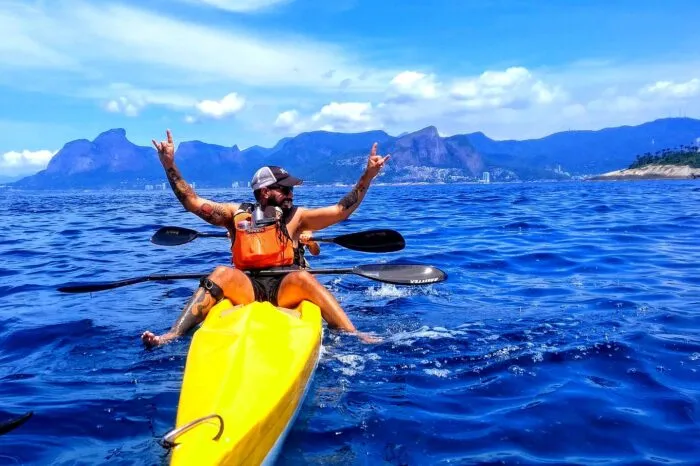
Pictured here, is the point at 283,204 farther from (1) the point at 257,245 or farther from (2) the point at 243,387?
(2) the point at 243,387

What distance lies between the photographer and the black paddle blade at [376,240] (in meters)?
8.04

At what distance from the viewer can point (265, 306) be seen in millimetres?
4656

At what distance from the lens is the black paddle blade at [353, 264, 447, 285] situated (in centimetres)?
666

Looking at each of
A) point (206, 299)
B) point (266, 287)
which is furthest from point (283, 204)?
point (206, 299)

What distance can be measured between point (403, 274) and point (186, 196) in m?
2.67

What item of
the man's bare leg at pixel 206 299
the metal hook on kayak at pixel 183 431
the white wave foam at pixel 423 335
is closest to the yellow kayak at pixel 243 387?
the metal hook on kayak at pixel 183 431

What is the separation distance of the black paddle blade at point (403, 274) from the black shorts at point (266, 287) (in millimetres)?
1034

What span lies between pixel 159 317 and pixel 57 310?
4.95 feet

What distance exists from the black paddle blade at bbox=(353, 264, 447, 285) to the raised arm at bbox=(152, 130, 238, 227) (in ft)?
5.51

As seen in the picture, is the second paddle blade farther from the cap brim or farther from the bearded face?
the cap brim

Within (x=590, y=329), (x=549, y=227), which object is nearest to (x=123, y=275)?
(x=590, y=329)

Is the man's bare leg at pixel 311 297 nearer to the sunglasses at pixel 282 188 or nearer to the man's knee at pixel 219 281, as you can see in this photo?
the man's knee at pixel 219 281

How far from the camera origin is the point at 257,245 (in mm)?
6105

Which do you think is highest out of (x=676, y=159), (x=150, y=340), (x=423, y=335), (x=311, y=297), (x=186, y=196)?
(x=186, y=196)
